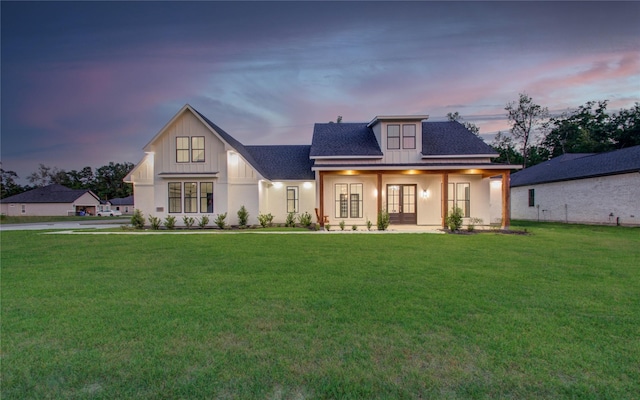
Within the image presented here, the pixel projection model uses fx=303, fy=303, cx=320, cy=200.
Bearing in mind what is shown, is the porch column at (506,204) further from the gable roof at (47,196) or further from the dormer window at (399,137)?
the gable roof at (47,196)

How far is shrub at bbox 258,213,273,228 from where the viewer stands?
689 inches

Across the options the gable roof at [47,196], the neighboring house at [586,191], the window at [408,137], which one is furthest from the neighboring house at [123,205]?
the neighboring house at [586,191]

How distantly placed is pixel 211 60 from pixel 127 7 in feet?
18.6

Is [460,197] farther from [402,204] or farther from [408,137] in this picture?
[408,137]

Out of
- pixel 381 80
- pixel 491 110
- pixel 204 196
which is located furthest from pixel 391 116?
pixel 491 110

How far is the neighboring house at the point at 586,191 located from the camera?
17.0 m

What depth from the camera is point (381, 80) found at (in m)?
19.8

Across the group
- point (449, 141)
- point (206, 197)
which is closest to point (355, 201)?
point (449, 141)

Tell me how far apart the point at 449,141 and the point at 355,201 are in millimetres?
6868

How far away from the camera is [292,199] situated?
19.2m

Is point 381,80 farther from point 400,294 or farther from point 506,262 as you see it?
point 400,294

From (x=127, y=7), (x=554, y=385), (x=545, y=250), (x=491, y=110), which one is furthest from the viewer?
(x=491, y=110)

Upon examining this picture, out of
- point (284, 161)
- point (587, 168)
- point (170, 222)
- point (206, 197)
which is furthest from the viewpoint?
point (284, 161)

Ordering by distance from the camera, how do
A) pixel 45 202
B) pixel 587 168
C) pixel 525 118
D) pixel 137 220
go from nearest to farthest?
pixel 137 220
pixel 587 168
pixel 525 118
pixel 45 202
